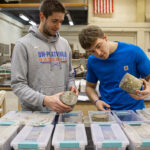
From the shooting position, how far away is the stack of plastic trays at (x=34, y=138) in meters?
0.97

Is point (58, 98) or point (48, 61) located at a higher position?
point (48, 61)

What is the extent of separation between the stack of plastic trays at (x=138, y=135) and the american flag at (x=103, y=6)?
655cm

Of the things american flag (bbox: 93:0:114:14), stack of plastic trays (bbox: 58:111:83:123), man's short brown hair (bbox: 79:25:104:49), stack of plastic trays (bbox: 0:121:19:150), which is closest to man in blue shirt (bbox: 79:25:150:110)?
man's short brown hair (bbox: 79:25:104:49)

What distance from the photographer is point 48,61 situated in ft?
5.58

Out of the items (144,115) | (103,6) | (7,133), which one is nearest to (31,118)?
(7,133)

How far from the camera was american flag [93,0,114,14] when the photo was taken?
23.2ft

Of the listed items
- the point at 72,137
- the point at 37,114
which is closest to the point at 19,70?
the point at 37,114

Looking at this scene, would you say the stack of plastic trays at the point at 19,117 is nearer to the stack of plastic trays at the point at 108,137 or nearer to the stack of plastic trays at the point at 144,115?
the stack of plastic trays at the point at 108,137

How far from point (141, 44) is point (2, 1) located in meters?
5.36

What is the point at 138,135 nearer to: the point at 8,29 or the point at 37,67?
the point at 37,67

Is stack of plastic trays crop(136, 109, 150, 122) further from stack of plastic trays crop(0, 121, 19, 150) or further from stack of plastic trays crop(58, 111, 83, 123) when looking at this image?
stack of plastic trays crop(0, 121, 19, 150)

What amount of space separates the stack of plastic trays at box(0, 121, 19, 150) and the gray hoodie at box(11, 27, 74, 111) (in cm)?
30

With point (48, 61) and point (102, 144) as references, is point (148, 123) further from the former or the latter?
point (48, 61)

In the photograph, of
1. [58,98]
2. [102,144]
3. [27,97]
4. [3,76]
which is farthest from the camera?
[3,76]
